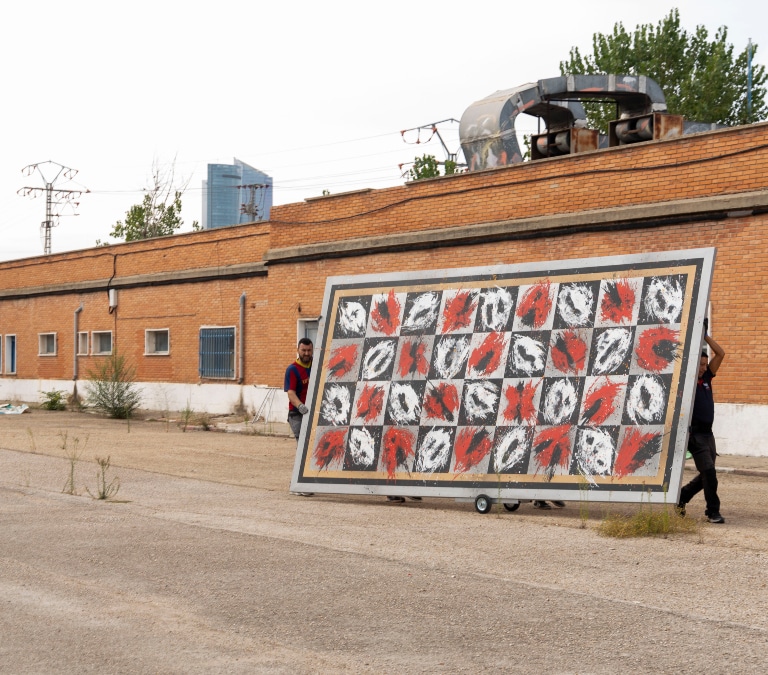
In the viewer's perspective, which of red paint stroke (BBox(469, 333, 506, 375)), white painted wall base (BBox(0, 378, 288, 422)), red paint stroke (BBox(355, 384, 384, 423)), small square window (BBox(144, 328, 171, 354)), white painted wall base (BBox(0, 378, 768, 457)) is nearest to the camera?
red paint stroke (BBox(469, 333, 506, 375))

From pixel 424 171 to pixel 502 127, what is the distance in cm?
3833

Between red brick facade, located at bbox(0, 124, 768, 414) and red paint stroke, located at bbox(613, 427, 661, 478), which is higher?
red brick facade, located at bbox(0, 124, 768, 414)

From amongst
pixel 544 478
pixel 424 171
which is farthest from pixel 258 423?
pixel 424 171

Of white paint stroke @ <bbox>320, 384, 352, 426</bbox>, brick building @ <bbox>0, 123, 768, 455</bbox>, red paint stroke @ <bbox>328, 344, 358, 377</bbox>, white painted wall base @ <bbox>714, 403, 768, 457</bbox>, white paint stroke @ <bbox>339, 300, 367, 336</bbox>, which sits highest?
brick building @ <bbox>0, 123, 768, 455</bbox>

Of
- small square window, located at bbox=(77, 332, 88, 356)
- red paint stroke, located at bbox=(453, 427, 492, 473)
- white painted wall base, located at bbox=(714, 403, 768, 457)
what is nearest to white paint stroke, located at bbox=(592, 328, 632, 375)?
red paint stroke, located at bbox=(453, 427, 492, 473)

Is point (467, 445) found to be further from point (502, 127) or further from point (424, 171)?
point (424, 171)

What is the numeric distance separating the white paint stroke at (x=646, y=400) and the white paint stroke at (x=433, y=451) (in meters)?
1.96

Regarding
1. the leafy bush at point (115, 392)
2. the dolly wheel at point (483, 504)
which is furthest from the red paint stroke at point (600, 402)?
the leafy bush at point (115, 392)

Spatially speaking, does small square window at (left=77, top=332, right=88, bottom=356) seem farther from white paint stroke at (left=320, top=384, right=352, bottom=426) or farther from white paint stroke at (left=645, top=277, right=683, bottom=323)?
white paint stroke at (left=645, top=277, right=683, bottom=323)

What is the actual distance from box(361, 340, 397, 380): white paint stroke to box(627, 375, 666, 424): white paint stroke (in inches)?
112

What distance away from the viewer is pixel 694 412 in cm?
1021

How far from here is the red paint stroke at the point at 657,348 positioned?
10.2 m

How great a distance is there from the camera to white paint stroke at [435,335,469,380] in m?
11.4

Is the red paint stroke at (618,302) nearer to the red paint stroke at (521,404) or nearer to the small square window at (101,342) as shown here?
the red paint stroke at (521,404)
